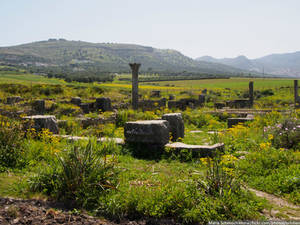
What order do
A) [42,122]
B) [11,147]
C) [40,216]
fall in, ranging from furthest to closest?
[42,122] < [11,147] < [40,216]

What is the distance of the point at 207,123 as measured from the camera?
12.5 meters

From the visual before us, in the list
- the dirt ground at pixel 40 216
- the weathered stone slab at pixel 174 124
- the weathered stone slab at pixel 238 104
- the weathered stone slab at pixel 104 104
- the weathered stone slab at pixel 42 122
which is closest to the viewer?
the dirt ground at pixel 40 216

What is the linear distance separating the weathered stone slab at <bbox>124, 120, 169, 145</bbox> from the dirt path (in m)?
3.05

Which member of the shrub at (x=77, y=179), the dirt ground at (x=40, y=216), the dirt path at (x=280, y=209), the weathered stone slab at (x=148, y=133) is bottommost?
the dirt path at (x=280, y=209)

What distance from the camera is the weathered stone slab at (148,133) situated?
7.15m

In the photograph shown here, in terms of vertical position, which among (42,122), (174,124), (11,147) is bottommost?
(11,147)

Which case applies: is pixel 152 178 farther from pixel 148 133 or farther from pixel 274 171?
pixel 274 171

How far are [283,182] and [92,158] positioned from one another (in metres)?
3.43

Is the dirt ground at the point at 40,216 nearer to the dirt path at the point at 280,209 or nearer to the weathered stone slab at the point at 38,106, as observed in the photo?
the dirt path at the point at 280,209

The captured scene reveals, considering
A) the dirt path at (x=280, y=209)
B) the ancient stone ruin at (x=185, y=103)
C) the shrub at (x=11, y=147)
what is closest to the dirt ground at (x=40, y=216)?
the dirt path at (x=280, y=209)

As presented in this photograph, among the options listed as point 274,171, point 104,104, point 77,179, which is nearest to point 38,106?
point 104,104

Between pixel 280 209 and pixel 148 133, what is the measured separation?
3785 mm

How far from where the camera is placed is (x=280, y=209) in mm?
4148

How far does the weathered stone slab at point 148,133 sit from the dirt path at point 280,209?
9.99ft
